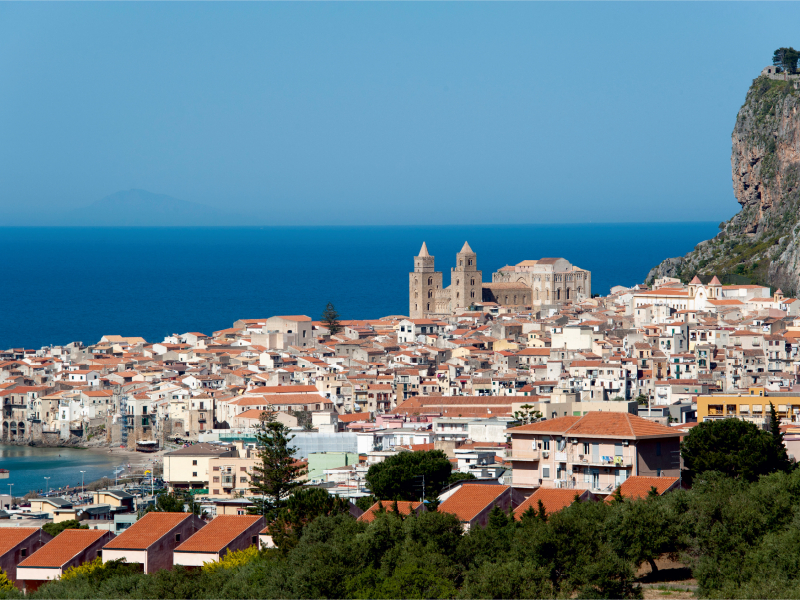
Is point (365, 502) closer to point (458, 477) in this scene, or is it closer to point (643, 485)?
point (458, 477)

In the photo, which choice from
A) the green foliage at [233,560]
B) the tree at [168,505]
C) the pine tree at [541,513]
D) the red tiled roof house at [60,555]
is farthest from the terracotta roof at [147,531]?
the pine tree at [541,513]

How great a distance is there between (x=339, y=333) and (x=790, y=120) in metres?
35.3

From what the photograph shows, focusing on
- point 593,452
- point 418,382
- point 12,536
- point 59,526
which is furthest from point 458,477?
point 418,382

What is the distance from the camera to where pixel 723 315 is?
71250 millimetres

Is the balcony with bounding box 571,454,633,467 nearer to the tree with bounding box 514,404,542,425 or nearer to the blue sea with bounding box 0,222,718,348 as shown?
the tree with bounding box 514,404,542,425

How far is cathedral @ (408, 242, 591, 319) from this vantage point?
9462 cm

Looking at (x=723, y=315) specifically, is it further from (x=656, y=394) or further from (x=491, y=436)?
(x=491, y=436)

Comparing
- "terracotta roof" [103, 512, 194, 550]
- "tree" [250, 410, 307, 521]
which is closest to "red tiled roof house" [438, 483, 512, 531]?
"terracotta roof" [103, 512, 194, 550]

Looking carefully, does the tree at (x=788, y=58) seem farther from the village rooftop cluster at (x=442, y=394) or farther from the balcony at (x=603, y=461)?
the balcony at (x=603, y=461)

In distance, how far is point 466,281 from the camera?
3728 inches

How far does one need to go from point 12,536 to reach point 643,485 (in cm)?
1231

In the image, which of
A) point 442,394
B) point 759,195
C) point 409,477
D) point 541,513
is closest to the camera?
point 541,513

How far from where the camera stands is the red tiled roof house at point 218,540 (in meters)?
26.3

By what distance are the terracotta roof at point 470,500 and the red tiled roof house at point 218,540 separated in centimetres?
373
